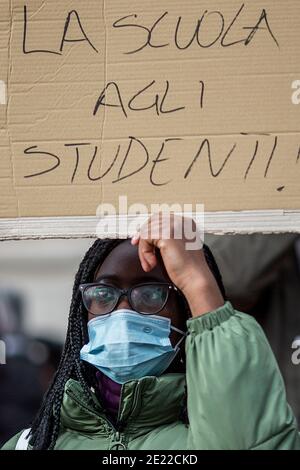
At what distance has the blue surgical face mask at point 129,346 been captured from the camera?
2676 millimetres

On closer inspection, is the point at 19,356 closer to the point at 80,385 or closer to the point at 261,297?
the point at 261,297

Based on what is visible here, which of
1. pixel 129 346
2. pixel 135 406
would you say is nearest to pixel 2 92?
pixel 129 346

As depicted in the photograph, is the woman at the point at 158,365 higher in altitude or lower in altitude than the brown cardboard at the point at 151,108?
lower

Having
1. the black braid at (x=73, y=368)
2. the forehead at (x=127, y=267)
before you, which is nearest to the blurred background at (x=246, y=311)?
the black braid at (x=73, y=368)

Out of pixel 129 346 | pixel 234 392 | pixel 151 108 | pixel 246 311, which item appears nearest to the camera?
pixel 234 392

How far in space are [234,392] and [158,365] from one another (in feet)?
1.34

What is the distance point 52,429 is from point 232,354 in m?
0.56

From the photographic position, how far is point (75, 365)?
275 centimetres

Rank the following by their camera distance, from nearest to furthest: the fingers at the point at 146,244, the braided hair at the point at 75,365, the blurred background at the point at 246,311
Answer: the fingers at the point at 146,244
the braided hair at the point at 75,365
the blurred background at the point at 246,311

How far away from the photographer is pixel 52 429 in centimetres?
265

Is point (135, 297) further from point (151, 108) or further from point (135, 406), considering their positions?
point (151, 108)

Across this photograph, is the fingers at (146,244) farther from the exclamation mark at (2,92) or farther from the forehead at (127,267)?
the exclamation mark at (2,92)

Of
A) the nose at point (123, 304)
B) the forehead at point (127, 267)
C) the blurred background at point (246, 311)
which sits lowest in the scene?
the blurred background at point (246, 311)
